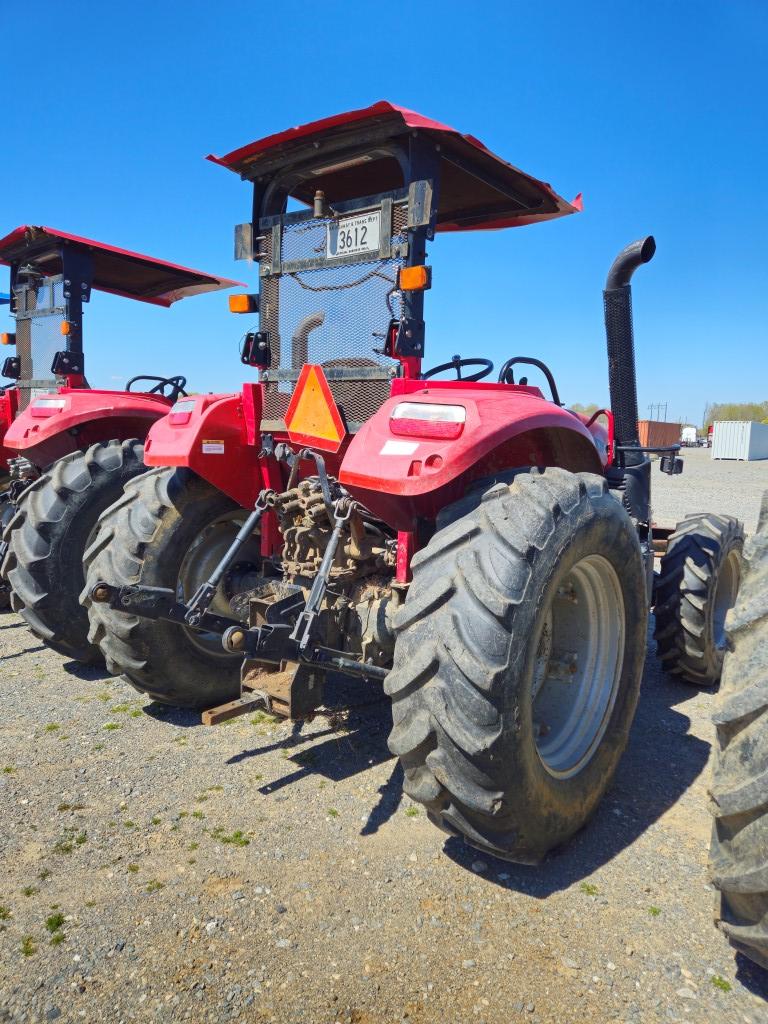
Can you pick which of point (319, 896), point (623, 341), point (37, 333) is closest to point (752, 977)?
point (319, 896)

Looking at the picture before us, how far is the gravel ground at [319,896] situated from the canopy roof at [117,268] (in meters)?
3.73

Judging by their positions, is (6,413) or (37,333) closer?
(37,333)

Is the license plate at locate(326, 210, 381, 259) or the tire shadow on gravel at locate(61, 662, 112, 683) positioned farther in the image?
the tire shadow on gravel at locate(61, 662, 112, 683)

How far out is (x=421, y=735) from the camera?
89.8 inches

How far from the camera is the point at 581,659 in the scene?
309cm

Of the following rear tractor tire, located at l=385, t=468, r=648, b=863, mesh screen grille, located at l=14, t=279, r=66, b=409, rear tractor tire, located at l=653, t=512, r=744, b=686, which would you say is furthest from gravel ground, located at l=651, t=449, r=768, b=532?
rear tractor tire, located at l=385, t=468, r=648, b=863

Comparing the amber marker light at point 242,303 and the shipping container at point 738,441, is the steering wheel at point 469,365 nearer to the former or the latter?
the amber marker light at point 242,303

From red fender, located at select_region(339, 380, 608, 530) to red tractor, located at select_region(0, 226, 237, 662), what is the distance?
2422 millimetres

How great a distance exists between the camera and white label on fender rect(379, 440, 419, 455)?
Result: 262 centimetres

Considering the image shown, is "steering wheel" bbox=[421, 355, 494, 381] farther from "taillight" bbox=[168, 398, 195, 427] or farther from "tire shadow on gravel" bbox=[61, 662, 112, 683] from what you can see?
"tire shadow on gravel" bbox=[61, 662, 112, 683]

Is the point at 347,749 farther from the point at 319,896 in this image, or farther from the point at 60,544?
the point at 60,544

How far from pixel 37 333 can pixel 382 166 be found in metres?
3.78

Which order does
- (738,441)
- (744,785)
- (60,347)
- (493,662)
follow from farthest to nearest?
(738,441) → (60,347) → (493,662) → (744,785)

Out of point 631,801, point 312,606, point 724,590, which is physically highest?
point 312,606
